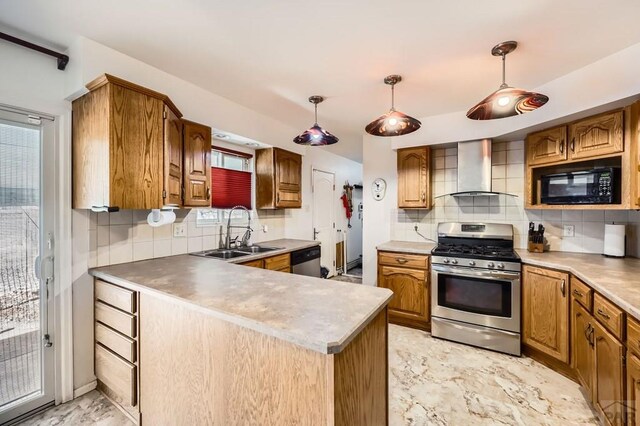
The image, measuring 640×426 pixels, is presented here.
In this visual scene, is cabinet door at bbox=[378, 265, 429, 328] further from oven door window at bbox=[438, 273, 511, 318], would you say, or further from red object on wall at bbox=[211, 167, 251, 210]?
red object on wall at bbox=[211, 167, 251, 210]

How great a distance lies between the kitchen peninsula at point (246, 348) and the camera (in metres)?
1.03

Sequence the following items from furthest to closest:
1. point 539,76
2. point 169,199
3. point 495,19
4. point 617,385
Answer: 1. point 539,76
2. point 169,199
3. point 495,19
4. point 617,385

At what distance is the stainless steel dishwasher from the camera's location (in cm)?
317

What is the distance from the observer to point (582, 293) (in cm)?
192

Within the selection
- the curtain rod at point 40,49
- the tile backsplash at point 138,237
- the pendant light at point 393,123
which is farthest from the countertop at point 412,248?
the curtain rod at point 40,49

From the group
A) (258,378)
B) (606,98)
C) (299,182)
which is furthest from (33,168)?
(606,98)

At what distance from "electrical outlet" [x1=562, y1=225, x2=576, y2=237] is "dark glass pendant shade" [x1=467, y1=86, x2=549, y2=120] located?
1711 millimetres

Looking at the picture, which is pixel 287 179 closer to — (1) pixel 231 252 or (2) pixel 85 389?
(1) pixel 231 252

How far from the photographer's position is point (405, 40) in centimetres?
180

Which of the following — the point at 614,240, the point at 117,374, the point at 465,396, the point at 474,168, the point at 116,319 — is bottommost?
the point at 465,396

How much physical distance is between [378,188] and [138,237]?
2.86m

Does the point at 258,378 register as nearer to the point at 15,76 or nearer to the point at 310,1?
the point at 310,1

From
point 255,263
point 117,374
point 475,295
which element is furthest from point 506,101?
point 117,374

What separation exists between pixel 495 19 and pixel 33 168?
306 cm
